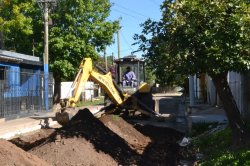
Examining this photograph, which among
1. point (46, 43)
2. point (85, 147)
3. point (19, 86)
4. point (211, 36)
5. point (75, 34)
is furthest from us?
point (75, 34)

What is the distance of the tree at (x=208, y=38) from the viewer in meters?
9.66

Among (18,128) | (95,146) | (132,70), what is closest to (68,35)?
(132,70)

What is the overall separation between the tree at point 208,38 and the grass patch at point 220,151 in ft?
2.56

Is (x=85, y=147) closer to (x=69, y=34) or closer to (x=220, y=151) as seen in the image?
(x=220, y=151)

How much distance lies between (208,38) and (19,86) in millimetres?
14751

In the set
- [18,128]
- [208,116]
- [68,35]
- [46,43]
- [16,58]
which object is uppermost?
[68,35]

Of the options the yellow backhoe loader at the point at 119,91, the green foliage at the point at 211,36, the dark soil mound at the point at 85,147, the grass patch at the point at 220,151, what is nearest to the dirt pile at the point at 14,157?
the dark soil mound at the point at 85,147

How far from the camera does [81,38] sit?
1298 inches

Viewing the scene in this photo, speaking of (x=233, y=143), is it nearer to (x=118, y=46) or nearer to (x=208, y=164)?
(x=208, y=164)

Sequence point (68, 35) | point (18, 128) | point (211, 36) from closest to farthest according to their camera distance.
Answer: point (211, 36), point (18, 128), point (68, 35)

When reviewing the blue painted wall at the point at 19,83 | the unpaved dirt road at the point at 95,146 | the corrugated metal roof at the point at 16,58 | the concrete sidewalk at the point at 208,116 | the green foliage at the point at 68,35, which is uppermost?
the green foliage at the point at 68,35

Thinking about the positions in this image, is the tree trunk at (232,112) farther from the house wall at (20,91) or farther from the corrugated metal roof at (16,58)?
the corrugated metal roof at (16,58)

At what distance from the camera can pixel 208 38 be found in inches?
382

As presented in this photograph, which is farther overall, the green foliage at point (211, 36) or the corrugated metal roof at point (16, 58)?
the corrugated metal roof at point (16, 58)
